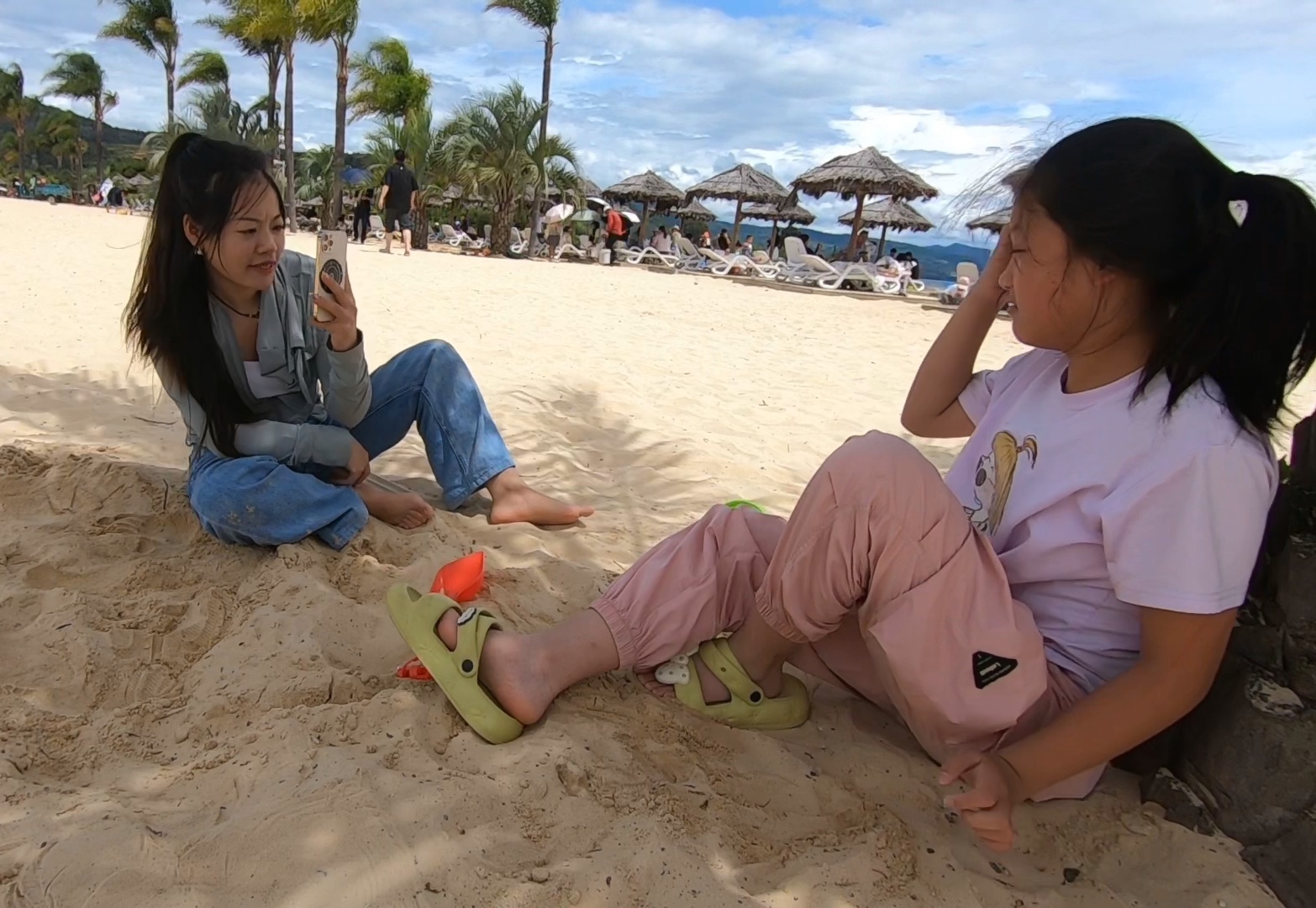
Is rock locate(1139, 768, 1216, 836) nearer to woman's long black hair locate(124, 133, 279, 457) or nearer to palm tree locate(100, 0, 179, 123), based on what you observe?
woman's long black hair locate(124, 133, 279, 457)

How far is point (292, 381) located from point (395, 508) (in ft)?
1.48

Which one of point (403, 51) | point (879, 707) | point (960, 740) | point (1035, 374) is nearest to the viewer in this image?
point (960, 740)

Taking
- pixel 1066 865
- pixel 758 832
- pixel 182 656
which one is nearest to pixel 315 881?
pixel 758 832

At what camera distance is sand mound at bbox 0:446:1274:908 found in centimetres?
116

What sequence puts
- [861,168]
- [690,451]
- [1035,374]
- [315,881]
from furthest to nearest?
[861,168], [690,451], [1035,374], [315,881]

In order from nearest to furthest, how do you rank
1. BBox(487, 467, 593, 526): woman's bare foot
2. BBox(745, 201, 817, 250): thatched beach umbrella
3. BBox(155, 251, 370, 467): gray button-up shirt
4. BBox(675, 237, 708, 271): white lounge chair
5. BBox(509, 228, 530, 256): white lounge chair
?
BBox(155, 251, 370, 467): gray button-up shirt → BBox(487, 467, 593, 526): woman's bare foot → BBox(675, 237, 708, 271): white lounge chair → BBox(509, 228, 530, 256): white lounge chair → BBox(745, 201, 817, 250): thatched beach umbrella

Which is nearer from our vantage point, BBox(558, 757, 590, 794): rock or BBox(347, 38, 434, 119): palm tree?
BBox(558, 757, 590, 794): rock

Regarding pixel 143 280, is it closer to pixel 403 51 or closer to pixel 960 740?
pixel 960 740

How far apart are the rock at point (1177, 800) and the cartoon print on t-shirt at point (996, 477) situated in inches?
20.4

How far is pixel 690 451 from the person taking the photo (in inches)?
138

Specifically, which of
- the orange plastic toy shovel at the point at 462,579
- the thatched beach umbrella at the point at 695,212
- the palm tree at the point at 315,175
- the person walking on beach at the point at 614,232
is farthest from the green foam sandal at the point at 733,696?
the palm tree at the point at 315,175

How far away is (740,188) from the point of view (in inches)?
942

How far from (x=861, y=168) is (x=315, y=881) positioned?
19281 mm

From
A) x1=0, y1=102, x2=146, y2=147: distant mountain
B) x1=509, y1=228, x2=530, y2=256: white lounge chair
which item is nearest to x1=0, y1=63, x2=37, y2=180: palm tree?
x1=0, y1=102, x2=146, y2=147: distant mountain
